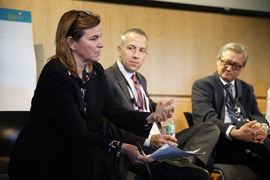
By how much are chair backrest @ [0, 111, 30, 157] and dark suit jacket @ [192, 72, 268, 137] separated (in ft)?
5.16

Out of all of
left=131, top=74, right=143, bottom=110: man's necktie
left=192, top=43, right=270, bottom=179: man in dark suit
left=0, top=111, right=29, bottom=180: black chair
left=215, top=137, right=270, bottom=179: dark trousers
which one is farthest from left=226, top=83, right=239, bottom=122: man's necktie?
left=0, top=111, right=29, bottom=180: black chair

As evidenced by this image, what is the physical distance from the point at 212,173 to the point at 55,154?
5.25 ft

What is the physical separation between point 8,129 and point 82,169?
1042 millimetres

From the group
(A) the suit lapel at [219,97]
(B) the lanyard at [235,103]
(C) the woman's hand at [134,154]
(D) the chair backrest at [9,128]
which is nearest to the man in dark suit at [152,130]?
(C) the woman's hand at [134,154]

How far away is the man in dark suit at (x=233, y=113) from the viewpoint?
12.1 feet

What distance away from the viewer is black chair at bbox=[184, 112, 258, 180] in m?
3.55

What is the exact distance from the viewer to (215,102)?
4066 millimetres

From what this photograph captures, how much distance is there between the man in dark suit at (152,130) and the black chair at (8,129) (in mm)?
779

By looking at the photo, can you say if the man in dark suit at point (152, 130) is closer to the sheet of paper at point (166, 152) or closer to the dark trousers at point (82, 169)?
the sheet of paper at point (166, 152)

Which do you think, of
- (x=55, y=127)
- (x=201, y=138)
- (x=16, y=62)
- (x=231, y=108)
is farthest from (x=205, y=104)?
(x=55, y=127)

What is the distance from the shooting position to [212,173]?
3580mm

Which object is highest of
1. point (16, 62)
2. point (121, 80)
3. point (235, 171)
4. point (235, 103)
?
point (16, 62)

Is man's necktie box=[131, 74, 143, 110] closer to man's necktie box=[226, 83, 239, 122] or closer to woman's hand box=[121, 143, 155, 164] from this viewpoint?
man's necktie box=[226, 83, 239, 122]

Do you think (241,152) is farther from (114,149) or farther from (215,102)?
(114,149)
